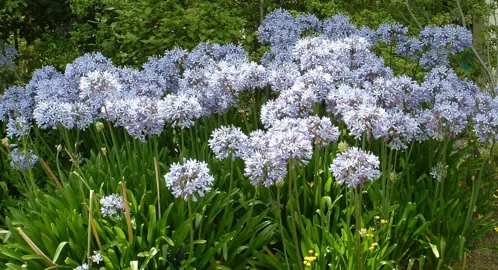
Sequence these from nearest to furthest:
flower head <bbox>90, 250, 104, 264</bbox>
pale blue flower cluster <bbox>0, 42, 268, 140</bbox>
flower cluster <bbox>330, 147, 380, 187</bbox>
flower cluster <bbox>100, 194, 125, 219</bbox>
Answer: flower cluster <bbox>330, 147, 380, 187</bbox> < flower head <bbox>90, 250, 104, 264</bbox> < flower cluster <bbox>100, 194, 125, 219</bbox> < pale blue flower cluster <bbox>0, 42, 268, 140</bbox>

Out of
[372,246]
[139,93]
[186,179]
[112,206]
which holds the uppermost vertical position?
[139,93]

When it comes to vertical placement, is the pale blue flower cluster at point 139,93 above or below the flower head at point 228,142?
above

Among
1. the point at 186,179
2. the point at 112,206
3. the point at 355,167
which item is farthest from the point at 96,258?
the point at 355,167

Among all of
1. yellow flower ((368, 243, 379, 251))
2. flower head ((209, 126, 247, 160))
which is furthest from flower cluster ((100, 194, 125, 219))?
yellow flower ((368, 243, 379, 251))

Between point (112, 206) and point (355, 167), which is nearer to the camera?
point (355, 167)

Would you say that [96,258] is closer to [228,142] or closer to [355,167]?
[228,142]

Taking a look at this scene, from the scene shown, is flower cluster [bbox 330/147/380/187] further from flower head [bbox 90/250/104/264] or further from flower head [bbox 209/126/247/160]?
flower head [bbox 90/250/104/264]

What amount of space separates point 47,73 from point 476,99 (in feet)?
11.7

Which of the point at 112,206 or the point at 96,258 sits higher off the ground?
the point at 112,206

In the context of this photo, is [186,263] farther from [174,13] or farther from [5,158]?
[174,13]

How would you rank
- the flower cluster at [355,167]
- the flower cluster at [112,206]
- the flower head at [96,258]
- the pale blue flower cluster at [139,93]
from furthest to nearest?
the pale blue flower cluster at [139,93] < the flower cluster at [112,206] < the flower head at [96,258] < the flower cluster at [355,167]

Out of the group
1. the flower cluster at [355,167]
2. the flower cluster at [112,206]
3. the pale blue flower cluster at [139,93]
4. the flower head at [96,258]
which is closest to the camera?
the flower cluster at [355,167]

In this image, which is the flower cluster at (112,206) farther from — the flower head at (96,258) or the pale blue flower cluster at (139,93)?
the pale blue flower cluster at (139,93)

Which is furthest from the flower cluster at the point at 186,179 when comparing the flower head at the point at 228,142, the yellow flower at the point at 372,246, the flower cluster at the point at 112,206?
the yellow flower at the point at 372,246
